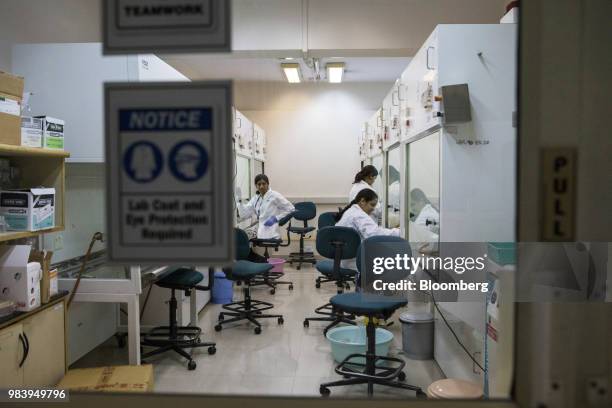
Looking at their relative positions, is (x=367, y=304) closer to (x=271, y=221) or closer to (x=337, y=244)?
(x=337, y=244)

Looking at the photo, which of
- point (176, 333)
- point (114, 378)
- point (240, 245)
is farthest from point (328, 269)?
point (114, 378)

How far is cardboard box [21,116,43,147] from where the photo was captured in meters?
2.54

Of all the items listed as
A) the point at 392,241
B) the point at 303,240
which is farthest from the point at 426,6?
the point at 303,240

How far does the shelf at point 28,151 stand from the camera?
2292 millimetres

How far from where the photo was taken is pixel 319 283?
18.3 ft

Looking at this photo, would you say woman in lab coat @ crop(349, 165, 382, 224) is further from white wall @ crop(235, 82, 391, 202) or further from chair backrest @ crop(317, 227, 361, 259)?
chair backrest @ crop(317, 227, 361, 259)

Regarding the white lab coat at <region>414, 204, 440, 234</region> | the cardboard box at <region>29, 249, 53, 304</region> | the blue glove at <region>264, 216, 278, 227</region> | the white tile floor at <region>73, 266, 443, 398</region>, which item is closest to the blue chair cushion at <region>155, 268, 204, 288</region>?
the white tile floor at <region>73, 266, 443, 398</region>

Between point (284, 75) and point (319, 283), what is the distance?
2484mm

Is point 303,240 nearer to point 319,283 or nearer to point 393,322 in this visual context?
point 319,283

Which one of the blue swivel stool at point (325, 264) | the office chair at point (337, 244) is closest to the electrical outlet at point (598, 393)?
the office chair at point (337, 244)

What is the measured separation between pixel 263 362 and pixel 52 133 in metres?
2.13

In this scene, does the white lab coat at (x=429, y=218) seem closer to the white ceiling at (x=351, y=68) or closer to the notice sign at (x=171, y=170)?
the white ceiling at (x=351, y=68)

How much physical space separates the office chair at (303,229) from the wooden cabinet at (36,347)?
113 inches

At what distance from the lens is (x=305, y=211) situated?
5395 millimetres
